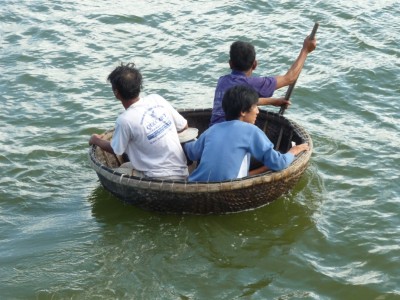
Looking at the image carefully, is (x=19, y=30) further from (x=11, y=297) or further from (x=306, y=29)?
(x=11, y=297)

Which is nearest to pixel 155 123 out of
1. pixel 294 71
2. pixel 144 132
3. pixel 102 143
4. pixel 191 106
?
pixel 144 132

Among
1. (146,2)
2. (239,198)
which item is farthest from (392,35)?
(239,198)

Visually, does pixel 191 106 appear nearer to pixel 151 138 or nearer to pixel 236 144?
pixel 151 138

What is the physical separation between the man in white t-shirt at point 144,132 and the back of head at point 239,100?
555mm

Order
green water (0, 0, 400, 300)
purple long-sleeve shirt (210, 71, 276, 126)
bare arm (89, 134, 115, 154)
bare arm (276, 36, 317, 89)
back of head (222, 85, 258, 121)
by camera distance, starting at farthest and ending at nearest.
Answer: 1. bare arm (276, 36, 317, 89)
2. purple long-sleeve shirt (210, 71, 276, 126)
3. bare arm (89, 134, 115, 154)
4. back of head (222, 85, 258, 121)
5. green water (0, 0, 400, 300)

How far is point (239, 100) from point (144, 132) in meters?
0.80

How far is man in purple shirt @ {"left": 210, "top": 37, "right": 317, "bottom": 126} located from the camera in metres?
5.81

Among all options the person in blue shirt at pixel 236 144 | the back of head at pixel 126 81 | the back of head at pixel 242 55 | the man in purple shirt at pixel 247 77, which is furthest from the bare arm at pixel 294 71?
the back of head at pixel 126 81

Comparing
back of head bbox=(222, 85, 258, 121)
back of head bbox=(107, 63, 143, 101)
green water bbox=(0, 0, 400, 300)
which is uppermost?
back of head bbox=(107, 63, 143, 101)

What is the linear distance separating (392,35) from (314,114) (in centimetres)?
254

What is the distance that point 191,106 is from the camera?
Answer: 805cm

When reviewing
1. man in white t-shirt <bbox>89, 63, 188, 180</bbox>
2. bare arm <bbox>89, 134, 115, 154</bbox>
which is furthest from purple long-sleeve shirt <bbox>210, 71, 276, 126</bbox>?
bare arm <bbox>89, 134, 115, 154</bbox>

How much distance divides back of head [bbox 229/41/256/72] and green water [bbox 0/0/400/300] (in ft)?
3.93

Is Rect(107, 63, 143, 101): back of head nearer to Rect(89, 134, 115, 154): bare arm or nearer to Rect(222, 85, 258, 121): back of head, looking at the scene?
Rect(89, 134, 115, 154): bare arm
